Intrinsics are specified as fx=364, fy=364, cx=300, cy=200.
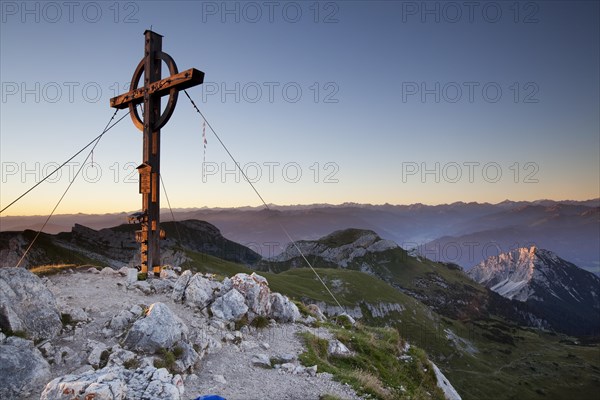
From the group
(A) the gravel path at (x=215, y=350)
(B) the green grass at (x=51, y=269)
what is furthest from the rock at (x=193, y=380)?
(B) the green grass at (x=51, y=269)

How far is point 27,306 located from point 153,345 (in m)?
4.52

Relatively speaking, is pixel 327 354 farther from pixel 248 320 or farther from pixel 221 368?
pixel 221 368

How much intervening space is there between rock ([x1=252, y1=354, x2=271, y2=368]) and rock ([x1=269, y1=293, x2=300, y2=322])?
4.90 meters

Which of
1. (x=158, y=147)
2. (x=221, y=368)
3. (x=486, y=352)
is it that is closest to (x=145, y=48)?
(x=158, y=147)

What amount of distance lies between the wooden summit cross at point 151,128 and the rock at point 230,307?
13.3ft

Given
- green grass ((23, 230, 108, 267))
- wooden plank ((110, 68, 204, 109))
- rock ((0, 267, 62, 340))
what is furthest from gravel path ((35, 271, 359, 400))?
green grass ((23, 230, 108, 267))

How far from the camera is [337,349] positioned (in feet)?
55.0

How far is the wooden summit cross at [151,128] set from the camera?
1770cm

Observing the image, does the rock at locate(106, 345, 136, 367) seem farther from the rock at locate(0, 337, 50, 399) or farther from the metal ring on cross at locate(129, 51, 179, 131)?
the metal ring on cross at locate(129, 51, 179, 131)

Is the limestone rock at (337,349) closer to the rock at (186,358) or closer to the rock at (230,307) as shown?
the rock at (230,307)

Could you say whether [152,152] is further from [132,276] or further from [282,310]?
[282,310]

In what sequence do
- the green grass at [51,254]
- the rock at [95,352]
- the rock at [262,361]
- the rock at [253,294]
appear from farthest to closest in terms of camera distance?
the green grass at [51,254] < the rock at [253,294] < the rock at [262,361] < the rock at [95,352]

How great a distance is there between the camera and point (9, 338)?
1078cm

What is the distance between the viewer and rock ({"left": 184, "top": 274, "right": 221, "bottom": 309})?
1690cm
